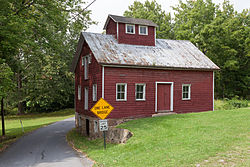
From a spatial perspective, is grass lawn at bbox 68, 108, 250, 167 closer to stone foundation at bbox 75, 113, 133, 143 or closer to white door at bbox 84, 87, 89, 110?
stone foundation at bbox 75, 113, 133, 143

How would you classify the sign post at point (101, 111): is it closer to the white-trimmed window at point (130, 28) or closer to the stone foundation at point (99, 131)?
the stone foundation at point (99, 131)

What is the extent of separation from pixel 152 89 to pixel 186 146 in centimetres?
1000

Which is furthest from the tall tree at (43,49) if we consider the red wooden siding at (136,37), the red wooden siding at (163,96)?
the red wooden siding at (163,96)

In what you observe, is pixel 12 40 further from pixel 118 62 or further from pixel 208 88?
pixel 208 88

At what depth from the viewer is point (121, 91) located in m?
18.7

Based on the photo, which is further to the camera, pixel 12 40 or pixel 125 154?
pixel 12 40

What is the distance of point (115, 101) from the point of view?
18.3m

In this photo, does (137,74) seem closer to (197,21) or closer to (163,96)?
(163,96)

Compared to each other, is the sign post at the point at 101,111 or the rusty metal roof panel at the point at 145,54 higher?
the rusty metal roof panel at the point at 145,54

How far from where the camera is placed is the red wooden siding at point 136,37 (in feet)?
69.9

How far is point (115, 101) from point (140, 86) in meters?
2.56

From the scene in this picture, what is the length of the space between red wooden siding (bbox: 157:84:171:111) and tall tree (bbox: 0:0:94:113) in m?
9.05

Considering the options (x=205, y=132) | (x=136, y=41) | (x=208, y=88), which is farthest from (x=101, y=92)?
(x=208, y=88)

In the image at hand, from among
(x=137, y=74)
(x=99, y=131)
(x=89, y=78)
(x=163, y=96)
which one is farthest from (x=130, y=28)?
(x=99, y=131)
